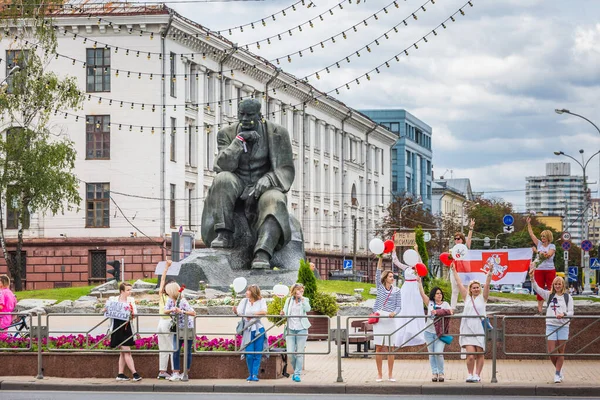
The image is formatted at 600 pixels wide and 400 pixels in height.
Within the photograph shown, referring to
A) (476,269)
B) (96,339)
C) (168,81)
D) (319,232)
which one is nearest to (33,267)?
(168,81)

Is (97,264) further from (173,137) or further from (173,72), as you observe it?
(173,72)

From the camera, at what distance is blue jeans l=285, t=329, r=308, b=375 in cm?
1814

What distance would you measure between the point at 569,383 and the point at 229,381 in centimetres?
→ 487

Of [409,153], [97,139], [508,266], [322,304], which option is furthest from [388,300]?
[409,153]

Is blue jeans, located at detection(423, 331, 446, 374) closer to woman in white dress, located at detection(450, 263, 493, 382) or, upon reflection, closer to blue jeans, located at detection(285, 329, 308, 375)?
woman in white dress, located at detection(450, 263, 493, 382)

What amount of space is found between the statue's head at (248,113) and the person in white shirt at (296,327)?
11.6 meters

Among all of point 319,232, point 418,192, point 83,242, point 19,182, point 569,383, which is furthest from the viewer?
point 418,192

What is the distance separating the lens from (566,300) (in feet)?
58.7

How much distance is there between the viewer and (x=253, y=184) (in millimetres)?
30047

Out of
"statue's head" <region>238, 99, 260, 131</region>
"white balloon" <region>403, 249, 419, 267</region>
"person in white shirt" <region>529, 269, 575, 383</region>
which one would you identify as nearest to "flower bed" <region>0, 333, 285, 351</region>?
"white balloon" <region>403, 249, 419, 267</region>

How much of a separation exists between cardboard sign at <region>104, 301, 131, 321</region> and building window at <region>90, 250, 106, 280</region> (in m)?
42.2

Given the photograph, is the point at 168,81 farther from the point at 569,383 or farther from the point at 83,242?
the point at 569,383

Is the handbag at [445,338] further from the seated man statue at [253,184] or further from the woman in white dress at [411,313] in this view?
the seated man statue at [253,184]

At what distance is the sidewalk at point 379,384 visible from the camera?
17.0m
